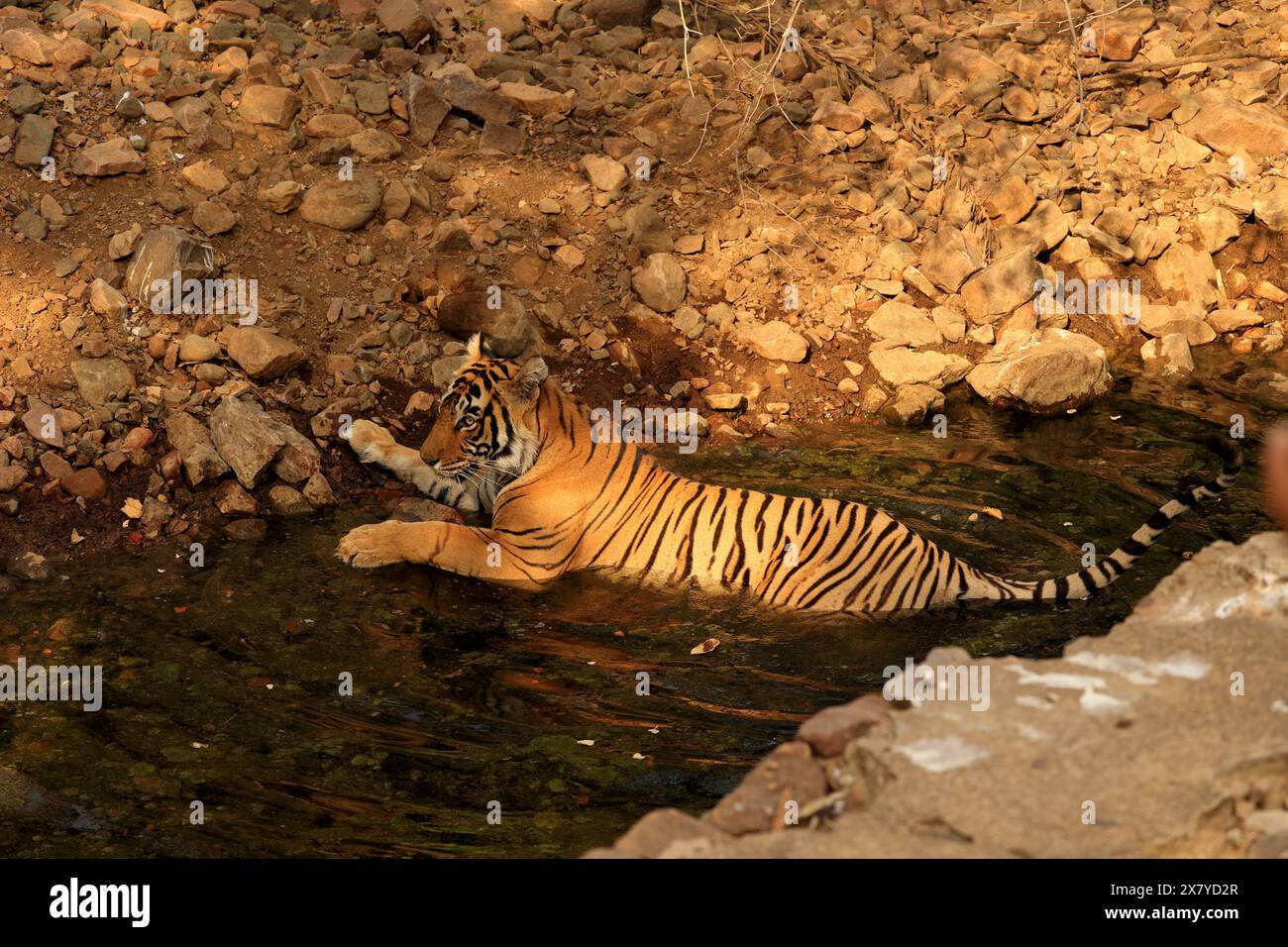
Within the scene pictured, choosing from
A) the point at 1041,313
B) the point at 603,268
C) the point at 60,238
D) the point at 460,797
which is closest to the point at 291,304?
the point at 60,238

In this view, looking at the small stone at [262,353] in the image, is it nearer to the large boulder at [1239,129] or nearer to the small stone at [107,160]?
the small stone at [107,160]

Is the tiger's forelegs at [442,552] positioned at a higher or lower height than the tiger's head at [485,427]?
lower

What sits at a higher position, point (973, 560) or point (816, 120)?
point (816, 120)

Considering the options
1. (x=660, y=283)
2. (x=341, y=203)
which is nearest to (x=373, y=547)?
(x=341, y=203)

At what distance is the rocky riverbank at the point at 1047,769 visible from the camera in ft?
8.90

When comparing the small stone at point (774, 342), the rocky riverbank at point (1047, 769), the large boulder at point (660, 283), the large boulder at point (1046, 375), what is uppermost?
Result: the large boulder at point (660, 283)

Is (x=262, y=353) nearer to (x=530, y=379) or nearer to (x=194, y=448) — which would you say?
(x=194, y=448)

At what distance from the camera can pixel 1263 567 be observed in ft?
11.6

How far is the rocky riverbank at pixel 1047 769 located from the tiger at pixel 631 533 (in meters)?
2.51

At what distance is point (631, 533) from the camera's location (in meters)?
6.15

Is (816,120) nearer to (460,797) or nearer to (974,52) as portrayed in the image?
(974,52)

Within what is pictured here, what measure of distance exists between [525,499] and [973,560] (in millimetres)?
1995

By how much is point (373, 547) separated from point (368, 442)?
2.93ft

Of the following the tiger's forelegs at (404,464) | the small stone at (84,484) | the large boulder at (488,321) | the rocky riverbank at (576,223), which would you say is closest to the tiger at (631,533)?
the tiger's forelegs at (404,464)
